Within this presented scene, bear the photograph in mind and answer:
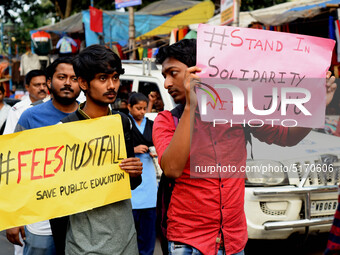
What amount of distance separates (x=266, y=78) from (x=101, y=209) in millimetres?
1132

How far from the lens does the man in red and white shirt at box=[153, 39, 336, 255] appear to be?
1.93 metres

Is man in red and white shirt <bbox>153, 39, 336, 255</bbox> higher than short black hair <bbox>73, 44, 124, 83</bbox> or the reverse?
the reverse

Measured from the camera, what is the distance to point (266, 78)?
2066 mm

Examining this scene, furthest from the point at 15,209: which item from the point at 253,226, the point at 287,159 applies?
the point at 287,159

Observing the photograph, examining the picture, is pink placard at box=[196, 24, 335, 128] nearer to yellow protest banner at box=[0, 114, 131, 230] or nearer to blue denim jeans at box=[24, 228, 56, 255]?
yellow protest banner at box=[0, 114, 131, 230]

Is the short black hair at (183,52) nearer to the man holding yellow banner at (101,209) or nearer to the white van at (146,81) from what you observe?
the man holding yellow banner at (101,209)

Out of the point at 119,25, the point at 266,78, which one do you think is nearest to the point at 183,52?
the point at 266,78

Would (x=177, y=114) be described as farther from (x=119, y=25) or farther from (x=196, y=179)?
(x=119, y=25)

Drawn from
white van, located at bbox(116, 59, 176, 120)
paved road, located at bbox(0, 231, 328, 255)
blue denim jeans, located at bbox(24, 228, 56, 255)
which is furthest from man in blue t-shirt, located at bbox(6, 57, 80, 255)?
white van, located at bbox(116, 59, 176, 120)

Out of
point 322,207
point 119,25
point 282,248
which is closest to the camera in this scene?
point 322,207

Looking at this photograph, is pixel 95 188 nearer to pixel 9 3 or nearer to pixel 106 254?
pixel 106 254

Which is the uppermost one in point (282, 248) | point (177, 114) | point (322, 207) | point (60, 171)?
point (177, 114)

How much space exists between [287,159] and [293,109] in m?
1.59

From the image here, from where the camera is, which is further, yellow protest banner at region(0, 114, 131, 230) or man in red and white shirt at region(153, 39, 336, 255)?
yellow protest banner at region(0, 114, 131, 230)
